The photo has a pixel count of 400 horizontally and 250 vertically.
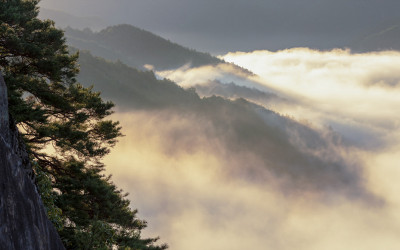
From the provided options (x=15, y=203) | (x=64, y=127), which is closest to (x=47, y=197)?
(x=64, y=127)

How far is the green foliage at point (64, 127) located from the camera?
68.4 feet

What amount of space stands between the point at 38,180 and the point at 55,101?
680cm

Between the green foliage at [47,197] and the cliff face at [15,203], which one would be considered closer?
the cliff face at [15,203]

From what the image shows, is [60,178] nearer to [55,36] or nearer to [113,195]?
[113,195]

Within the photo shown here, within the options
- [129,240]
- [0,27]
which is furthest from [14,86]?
[129,240]

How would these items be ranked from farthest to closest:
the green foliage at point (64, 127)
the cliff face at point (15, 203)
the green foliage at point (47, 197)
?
the green foliage at point (64, 127), the green foliage at point (47, 197), the cliff face at point (15, 203)

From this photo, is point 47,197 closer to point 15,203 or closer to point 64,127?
point 64,127

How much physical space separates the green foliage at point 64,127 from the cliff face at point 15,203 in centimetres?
629

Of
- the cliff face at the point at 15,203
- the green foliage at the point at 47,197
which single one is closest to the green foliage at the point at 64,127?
the green foliage at the point at 47,197

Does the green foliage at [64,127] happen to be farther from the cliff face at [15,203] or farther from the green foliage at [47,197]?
the cliff face at [15,203]

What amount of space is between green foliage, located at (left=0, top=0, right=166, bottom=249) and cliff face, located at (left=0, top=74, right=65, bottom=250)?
6.29 metres

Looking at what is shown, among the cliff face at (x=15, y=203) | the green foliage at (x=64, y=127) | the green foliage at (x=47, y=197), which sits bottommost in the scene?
the cliff face at (x=15, y=203)

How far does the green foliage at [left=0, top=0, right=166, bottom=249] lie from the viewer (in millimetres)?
20844

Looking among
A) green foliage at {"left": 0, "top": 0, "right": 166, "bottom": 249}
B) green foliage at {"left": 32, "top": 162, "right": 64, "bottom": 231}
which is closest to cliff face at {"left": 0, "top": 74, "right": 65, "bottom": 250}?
green foliage at {"left": 32, "top": 162, "right": 64, "bottom": 231}
